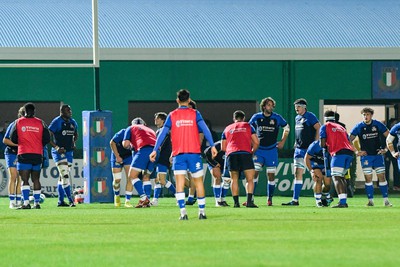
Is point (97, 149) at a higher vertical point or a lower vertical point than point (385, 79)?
lower

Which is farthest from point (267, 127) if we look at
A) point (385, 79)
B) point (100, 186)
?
point (385, 79)

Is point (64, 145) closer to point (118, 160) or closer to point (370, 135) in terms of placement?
Result: point (118, 160)

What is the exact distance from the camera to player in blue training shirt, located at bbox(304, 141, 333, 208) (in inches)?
1055

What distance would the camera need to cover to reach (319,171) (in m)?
27.1

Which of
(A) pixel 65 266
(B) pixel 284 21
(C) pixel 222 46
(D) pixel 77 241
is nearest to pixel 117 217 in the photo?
(D) pixel 77 241

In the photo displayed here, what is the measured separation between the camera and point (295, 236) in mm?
16562

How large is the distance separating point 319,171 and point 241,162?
211 centimetres

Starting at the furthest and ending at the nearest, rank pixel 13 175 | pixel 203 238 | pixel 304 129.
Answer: pixel 304 129 → pixel 13 175 → pixel 203 238

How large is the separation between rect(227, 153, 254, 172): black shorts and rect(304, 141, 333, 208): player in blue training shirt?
155cm

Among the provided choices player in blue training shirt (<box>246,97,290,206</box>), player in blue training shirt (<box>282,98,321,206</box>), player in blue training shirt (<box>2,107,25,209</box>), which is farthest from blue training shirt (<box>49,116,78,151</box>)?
player in blue training shirt (<box>282,98,321,206</box>)

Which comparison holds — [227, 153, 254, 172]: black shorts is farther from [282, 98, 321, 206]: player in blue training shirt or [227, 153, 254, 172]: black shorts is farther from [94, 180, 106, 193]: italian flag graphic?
[94, 180, 106, 193]: italian flag graphic

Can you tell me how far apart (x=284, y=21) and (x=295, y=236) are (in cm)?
2553

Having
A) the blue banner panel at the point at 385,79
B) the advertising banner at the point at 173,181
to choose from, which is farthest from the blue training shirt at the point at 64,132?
the blue banner panel at the point at 385,79

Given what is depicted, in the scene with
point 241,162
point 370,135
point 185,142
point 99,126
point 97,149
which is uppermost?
point 99,126
